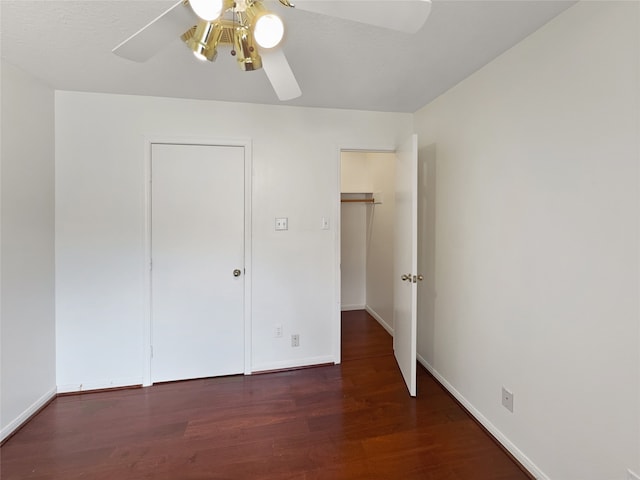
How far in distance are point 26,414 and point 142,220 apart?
148 cm

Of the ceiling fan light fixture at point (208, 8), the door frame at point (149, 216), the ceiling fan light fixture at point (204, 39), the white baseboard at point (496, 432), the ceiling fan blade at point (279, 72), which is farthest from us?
the door frame at point (149, 216)

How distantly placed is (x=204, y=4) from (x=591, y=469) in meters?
2.29

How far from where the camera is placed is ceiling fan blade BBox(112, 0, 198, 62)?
93 cm

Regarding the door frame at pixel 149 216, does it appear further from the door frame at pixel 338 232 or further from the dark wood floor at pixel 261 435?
the door frame at pixel 338 232

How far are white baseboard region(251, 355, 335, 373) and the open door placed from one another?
66 cm

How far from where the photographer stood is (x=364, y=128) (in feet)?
8.93

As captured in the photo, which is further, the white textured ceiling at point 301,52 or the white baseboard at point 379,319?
the white baseboard at point 379,319

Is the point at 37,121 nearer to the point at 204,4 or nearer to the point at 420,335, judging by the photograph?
the point at 204,4

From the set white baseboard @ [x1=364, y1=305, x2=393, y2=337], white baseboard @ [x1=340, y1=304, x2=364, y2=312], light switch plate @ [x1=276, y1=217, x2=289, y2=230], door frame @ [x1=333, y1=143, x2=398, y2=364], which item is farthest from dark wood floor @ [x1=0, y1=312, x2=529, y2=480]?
white baseboard @ [x1=340, y1=304, x2=364, y2=312]

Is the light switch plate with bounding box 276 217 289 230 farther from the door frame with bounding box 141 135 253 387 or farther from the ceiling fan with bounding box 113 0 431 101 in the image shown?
the ceiling fan with bounding box 113 0 431 101

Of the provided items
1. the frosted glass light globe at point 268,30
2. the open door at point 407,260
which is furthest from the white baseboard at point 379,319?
the frosted glass light globe at point 268,30

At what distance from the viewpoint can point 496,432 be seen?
1.80 meters

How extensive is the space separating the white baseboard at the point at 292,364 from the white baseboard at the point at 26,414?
1474 millimetres

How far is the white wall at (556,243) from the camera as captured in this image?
1164 millimetres
